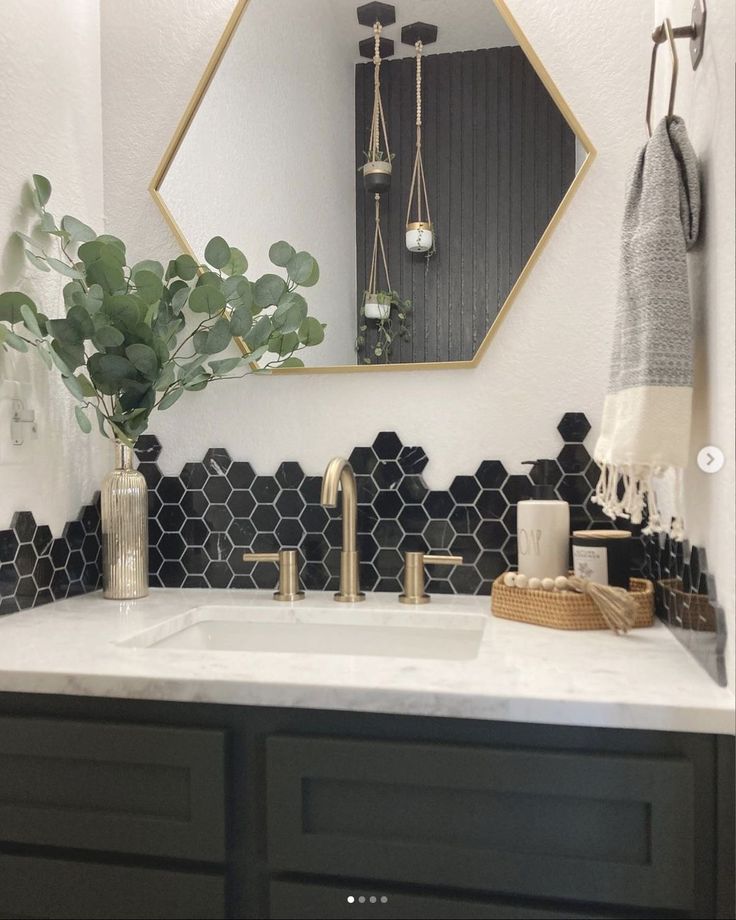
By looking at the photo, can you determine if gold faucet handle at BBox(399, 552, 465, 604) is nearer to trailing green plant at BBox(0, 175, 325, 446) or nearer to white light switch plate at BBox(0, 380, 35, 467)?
trailing green plant at BBox(0, 175, 325, 446)

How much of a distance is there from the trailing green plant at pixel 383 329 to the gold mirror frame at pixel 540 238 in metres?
0.03

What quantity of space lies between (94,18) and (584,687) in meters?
1.64

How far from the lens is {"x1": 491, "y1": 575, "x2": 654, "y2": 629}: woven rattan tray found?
4.06 feet

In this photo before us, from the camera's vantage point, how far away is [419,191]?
5.05 feet

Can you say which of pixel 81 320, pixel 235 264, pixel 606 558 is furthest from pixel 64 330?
pixel 606 558

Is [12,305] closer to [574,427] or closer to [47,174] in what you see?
[47,174]

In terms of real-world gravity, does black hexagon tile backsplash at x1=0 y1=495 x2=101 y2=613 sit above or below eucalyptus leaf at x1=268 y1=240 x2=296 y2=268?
below

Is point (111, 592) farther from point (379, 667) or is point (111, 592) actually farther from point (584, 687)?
point (584, 687)

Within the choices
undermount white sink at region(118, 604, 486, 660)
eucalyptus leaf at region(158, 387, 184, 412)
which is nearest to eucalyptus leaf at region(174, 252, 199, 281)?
eucalyptus leaf at region(158, 387, 184, 412)

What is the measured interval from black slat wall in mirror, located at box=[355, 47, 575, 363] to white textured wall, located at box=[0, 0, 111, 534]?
1.87ft

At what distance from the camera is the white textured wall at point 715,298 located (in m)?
0.92

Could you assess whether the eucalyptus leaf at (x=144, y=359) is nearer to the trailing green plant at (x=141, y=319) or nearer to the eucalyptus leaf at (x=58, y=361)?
the trailing green plant at (x=141, y=319)

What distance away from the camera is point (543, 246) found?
149 cm

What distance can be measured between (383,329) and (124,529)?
62 cm
